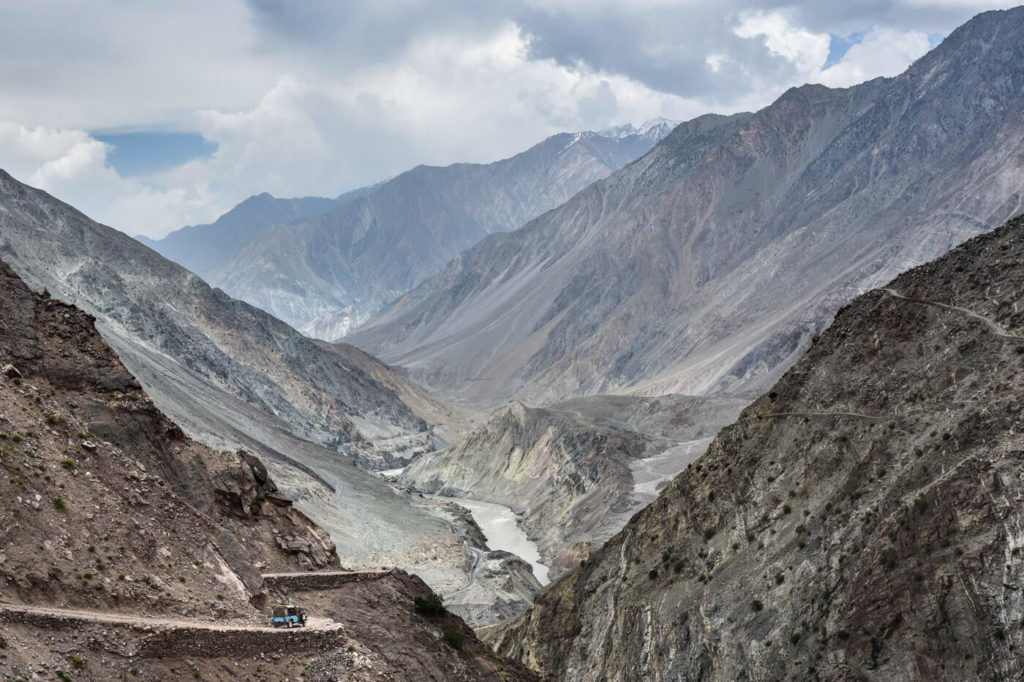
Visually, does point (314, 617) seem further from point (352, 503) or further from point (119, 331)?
point (119, 331)

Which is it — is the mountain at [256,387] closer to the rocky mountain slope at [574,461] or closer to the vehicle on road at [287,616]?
the rocky mountain slope at [574,461]

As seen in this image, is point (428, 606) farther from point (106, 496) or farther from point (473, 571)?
point (473, 571)

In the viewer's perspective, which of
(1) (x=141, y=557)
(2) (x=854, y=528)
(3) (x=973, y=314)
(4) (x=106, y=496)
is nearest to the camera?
(1) (x=141, y=557)

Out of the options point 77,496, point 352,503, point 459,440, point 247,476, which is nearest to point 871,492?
point 247,476

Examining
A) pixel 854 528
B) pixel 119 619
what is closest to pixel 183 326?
pixel 854 528

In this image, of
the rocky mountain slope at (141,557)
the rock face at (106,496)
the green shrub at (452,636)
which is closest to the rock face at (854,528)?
the rocky mountain slope at (141,557)

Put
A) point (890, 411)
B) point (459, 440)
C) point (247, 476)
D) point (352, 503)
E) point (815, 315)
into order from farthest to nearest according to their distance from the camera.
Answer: point (815, 315) < point (459, 440) < point (352, 503) < point (890, 411) < point (247, 476)
